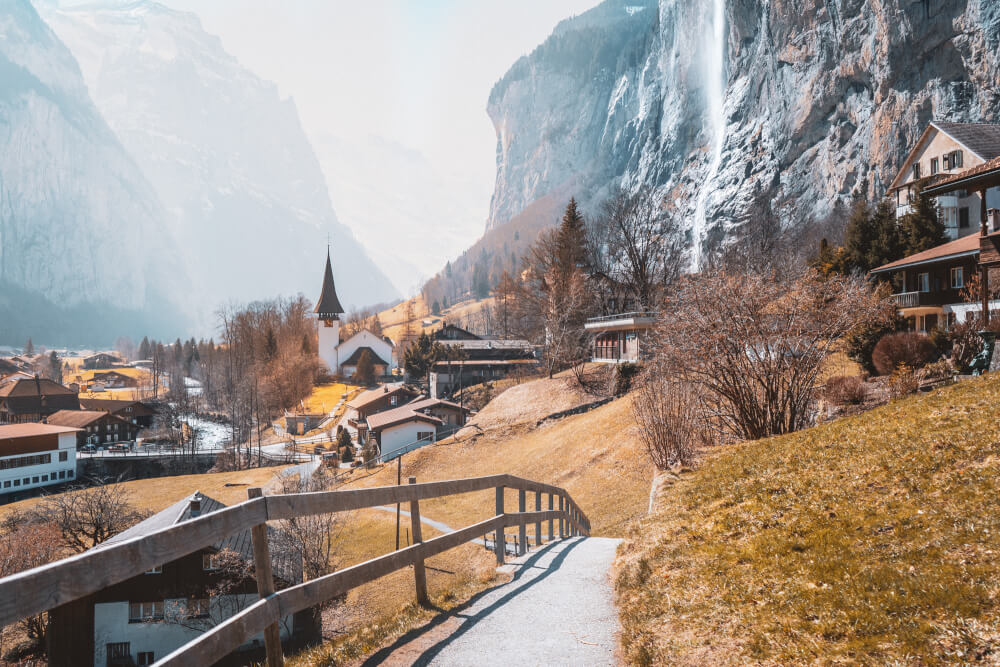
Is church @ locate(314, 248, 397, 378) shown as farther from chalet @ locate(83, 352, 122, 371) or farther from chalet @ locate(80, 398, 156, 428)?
chalet @ locate(83, 352, 122, 371)

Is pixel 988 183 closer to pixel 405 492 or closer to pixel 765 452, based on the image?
pixel 765 452

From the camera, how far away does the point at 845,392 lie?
62.3ft

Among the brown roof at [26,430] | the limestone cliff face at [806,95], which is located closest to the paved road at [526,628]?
the brown roof at [26,430]

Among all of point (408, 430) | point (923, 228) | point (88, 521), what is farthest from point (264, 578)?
point (408, 430)

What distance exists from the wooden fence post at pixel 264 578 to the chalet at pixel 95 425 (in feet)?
285

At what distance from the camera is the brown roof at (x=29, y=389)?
85.8 meters

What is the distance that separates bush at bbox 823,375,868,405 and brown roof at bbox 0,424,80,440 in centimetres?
6804

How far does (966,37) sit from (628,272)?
5371 cm

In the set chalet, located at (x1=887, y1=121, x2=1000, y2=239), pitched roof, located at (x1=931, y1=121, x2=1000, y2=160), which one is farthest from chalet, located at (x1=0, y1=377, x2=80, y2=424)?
pitched roof, located at (x1=931, y1=121, x2=1000, y2=160)

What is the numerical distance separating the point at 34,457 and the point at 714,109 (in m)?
155

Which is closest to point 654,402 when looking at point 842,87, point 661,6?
point 842,87

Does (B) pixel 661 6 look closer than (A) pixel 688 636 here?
No

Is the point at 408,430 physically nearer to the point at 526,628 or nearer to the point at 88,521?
the point at 88,521

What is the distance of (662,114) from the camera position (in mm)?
185500
